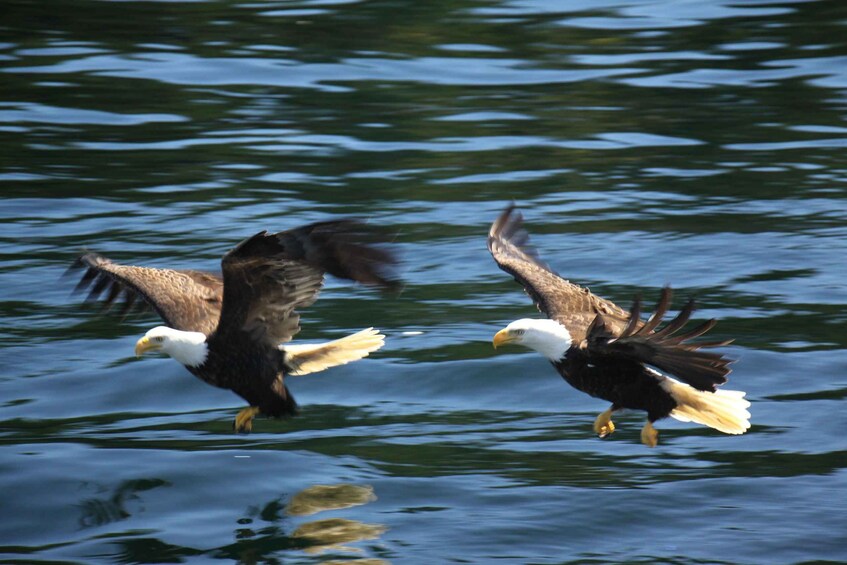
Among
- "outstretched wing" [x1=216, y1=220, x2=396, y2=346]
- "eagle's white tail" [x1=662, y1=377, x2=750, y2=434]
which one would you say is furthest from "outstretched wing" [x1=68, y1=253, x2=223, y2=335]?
"eagle's white tail" [x1=662, y1=377, x2=750, y2=434]

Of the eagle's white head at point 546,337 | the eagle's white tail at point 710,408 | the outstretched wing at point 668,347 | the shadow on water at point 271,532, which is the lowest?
the shadow on water at point 271,532

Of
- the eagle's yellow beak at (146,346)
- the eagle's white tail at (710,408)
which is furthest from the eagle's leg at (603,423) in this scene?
the eagle's yellow beak at (146,346)

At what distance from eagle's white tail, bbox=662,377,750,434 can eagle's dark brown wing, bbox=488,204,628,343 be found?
Result: 17.4 inches

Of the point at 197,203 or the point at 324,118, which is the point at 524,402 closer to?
the point at 197,203

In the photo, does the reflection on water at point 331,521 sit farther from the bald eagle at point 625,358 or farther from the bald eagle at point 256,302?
the bald eagle at point 625,358

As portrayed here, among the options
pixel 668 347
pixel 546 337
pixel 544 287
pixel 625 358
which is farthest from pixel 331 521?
pixel 668 347

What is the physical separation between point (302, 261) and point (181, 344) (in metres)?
1.02

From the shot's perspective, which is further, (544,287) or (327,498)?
(544,287)

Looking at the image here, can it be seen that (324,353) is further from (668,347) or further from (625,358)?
(668,347)

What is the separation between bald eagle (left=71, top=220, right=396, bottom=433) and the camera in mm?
6781

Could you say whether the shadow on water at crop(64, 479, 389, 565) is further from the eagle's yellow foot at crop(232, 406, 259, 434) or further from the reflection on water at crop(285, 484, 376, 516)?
the eagle's yellow foot at crop(232, 406, 259, 434)

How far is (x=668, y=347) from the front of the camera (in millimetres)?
6570

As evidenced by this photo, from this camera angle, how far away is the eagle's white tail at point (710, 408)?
7.45 m

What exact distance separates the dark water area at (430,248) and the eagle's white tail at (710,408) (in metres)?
0.53
